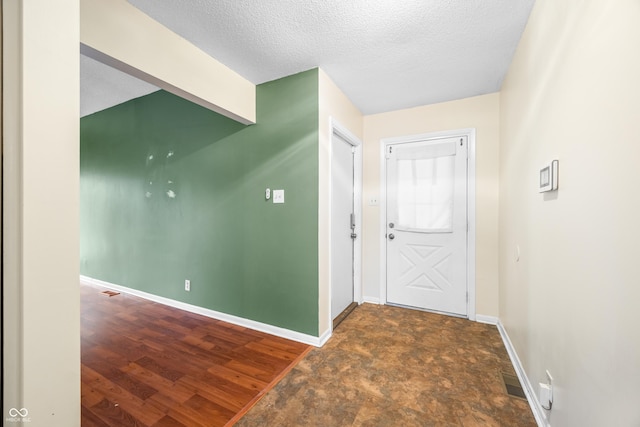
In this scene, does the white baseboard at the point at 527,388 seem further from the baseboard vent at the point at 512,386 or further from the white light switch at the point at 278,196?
the white light switch at the point at 278,196

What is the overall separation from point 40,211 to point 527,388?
2.55 meters

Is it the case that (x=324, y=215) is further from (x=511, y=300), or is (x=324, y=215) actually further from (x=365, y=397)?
(x=511, y=300)

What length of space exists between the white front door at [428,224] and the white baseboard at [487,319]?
0.52 ft

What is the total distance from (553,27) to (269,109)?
206 centimetres

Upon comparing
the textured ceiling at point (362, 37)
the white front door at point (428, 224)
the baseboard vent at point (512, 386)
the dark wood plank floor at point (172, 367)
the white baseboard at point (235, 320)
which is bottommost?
the dark wood plank floor at point (172, 367)

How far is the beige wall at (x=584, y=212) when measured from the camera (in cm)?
76

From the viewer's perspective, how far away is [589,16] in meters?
0.97

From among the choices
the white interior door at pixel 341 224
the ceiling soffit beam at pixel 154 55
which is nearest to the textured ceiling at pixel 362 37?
the ceiling soffit beam at pixel 154 55

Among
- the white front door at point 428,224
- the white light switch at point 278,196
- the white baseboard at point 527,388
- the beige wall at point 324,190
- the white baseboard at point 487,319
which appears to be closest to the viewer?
the white baseboard at point 527,388

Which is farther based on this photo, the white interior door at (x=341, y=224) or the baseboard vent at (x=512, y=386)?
the white interior door at (x=341, y=224)

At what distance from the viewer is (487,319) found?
9.03 ft

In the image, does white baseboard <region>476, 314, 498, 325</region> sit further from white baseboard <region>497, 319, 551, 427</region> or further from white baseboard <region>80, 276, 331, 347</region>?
white baseboard <region>80, 276, 331, 347</region>

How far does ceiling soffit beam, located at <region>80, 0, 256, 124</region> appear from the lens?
4.83 ft

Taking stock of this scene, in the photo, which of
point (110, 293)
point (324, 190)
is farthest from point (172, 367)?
point (110, 293)
